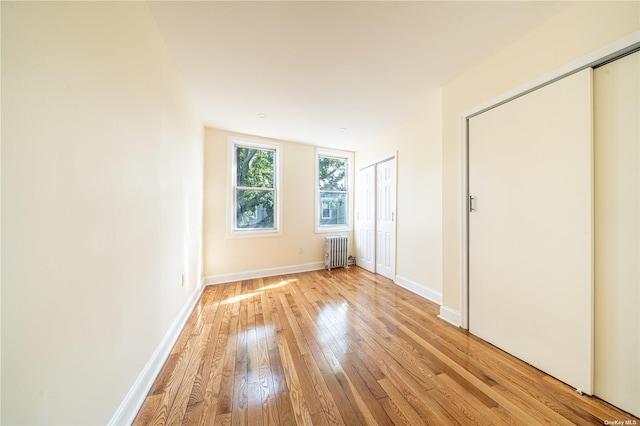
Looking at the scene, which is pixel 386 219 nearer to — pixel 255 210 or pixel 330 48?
pixel 255 210

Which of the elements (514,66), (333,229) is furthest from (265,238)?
(514,66)

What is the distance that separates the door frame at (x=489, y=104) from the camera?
1.19 m

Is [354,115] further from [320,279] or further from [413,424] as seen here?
[413,424]

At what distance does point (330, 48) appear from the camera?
1696 millimetres

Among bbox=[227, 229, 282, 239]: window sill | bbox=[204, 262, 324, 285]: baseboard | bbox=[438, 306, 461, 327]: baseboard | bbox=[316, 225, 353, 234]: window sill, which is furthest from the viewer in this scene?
bbox=[316, 225, 353, 234]: window sill

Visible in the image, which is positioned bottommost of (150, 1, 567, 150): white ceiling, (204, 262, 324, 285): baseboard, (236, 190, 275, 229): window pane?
(204, 262, 324, 285): baseboard

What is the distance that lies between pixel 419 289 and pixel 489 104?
2227 millimetres

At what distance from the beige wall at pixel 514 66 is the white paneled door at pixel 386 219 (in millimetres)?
1177

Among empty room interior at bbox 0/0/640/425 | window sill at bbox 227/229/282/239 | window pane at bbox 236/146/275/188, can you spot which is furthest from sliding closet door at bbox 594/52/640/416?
window pane at bbox 236/146/275/188

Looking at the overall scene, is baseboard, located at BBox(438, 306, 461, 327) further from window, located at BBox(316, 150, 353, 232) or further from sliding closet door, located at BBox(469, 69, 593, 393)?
window, located at BBox(316, 150, 353, 232)

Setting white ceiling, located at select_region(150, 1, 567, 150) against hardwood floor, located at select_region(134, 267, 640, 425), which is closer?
hardwood floor, located at select_region(134, 267, 640, 425)

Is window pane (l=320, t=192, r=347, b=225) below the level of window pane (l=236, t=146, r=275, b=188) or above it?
below

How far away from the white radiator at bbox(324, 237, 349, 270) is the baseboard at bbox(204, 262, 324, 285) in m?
0.20

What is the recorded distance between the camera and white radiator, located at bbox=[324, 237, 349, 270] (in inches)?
159
